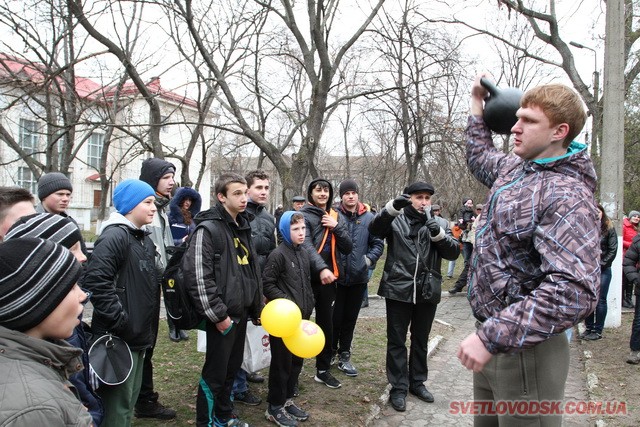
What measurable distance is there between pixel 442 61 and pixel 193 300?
7709 millimetres

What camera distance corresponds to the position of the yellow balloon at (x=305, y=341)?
11.9ft

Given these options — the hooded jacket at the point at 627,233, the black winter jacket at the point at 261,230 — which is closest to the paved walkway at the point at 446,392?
the black winter jacket at the point at 261,230

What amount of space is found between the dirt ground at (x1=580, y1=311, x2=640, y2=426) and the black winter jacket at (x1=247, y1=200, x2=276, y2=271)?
12.0ft

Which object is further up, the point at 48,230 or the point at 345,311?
the point at 48,230

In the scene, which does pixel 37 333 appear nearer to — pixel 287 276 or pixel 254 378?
pixel 287 276

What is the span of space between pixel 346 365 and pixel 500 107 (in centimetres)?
370

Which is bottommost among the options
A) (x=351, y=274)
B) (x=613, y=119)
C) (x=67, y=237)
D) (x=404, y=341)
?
(x=404, y=341)

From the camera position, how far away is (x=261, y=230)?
533 centimetres

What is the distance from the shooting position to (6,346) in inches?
56.4

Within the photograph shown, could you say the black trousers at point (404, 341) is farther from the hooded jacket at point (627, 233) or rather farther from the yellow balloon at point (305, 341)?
the hooded jacket at point (627, 233)

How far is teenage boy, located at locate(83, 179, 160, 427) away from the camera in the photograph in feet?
9.68

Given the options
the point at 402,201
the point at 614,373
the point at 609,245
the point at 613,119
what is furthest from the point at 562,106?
the point at 613,119

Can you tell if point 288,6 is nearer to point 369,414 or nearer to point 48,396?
point 369,414

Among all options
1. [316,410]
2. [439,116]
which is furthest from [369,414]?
[439,116]
